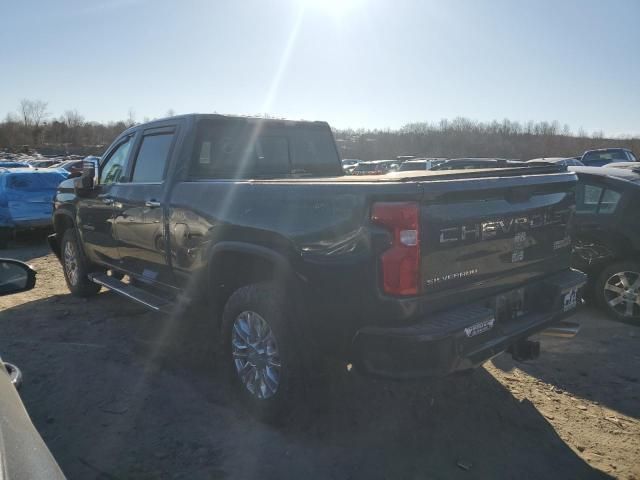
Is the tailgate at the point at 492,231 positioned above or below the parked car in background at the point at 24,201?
above

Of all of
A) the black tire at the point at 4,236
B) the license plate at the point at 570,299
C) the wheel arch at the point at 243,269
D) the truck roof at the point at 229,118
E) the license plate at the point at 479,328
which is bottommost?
the black tire at the point at 4,236

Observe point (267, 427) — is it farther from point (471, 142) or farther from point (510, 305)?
point (471, 142)

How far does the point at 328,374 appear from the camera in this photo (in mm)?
3172

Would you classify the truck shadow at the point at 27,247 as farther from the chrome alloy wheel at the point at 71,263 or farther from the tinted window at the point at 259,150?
the tinted window at the point at 259,150

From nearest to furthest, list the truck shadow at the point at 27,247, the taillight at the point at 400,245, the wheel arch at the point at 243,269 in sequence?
1. the taillight at the point at 400,245
2. the wheel arch at the point at 243,269
3. the truck shadow at the point at 27,247

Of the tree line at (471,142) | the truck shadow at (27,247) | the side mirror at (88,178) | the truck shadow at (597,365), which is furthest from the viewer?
the tree line at (471,142)

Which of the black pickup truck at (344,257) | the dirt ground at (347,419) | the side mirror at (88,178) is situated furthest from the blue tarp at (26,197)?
the black pickup truck at (344,257)

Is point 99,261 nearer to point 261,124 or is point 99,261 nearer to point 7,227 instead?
point 261,124

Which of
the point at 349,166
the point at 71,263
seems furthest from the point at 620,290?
the point at 349,166

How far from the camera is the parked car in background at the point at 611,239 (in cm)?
526

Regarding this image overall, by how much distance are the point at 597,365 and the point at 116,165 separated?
5003 millimetres

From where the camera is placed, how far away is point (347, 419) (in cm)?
351

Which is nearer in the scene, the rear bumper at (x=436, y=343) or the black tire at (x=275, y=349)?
the rear bumper at (x=436, y=343)

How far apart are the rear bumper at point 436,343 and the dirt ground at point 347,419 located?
0.65m
